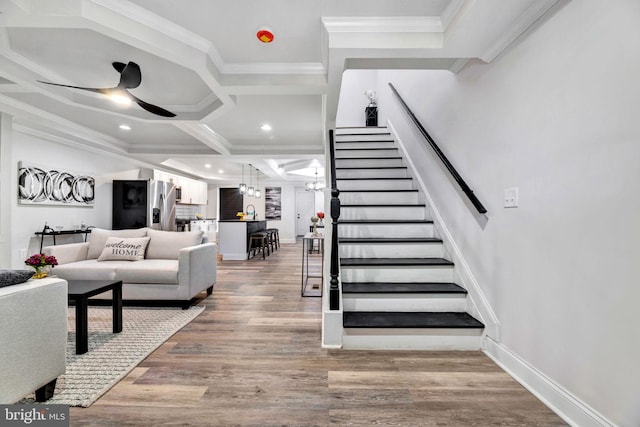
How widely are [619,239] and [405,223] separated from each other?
6.00 ft

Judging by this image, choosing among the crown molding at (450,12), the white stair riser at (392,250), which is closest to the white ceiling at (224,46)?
the crown molding at (450,12)

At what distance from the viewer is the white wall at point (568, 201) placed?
117 centimetres

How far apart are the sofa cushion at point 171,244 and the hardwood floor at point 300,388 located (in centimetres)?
148

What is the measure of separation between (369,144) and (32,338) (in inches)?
176

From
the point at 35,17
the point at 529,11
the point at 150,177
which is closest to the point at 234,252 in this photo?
the point at 150,177

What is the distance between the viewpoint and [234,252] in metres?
6.48

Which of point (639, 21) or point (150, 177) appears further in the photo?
point (150, 177)

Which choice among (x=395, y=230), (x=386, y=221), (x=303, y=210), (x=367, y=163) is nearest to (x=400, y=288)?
(x=395, y=230)

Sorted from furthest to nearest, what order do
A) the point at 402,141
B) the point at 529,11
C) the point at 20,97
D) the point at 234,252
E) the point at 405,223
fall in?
the point at 234,252 < the point at 402,141 < the point at 20,97 < the point at 405,223 < the point at 529,11

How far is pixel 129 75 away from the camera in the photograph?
8.50 ft

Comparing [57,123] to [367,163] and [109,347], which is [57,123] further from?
[367,163]

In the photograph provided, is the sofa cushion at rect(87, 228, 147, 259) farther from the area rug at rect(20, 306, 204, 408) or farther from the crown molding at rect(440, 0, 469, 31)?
the crown molding at rect(440, 0, 469, 31)

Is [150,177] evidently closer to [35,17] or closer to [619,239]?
[35,17]

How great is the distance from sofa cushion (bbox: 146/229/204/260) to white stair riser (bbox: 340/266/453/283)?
216 centimetres
